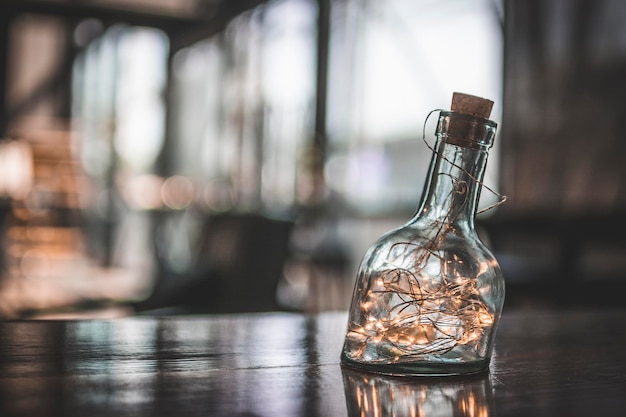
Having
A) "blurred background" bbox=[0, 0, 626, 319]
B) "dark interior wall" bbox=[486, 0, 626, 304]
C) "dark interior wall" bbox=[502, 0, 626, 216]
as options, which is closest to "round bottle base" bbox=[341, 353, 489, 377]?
"blurred background" bbox=[0, 0, 626, 319]

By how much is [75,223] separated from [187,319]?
9641 mm

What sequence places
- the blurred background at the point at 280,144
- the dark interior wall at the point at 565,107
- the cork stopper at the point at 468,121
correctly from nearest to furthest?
the cork stopper at the point at 468,121 → the blurred background at the point at 280,144 → the dark interior wall at the point at 565,107

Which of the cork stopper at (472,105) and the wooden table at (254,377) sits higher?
the cork stopper at (472,105)

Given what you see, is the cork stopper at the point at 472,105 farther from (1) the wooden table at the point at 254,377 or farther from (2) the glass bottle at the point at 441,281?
(1) the wooden table at the point at 254,377

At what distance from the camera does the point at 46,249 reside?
A: 1009 centimetres

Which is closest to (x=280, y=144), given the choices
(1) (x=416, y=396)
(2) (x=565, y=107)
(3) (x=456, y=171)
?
(2) (x=565, y=107)

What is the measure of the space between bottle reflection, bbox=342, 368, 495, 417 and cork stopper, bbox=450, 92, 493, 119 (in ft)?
0.72

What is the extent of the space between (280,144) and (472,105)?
7.20 m

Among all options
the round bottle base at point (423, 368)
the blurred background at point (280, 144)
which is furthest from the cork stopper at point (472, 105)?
the blurred background at point (280, 144)

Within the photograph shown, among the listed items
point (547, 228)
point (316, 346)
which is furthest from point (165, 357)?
point (547, 228)

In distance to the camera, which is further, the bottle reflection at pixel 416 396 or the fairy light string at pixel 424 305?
the fairy light string at pixel 424 305

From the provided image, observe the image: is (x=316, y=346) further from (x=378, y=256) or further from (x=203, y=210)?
(x=203, y=210)

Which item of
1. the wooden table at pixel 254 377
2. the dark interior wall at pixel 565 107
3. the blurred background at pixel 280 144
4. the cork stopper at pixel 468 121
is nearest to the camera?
the wooden table at pixel 254 377

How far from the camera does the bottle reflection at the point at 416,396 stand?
52 cm
